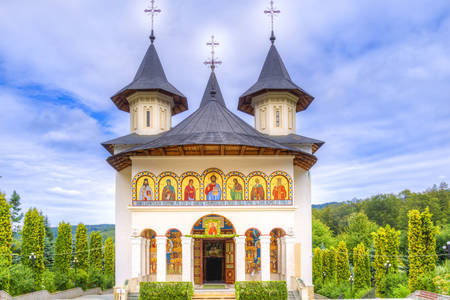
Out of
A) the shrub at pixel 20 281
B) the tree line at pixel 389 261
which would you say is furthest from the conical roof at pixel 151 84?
the tree line at pixel 389 261

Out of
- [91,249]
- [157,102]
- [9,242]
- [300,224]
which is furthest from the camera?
[91,249]

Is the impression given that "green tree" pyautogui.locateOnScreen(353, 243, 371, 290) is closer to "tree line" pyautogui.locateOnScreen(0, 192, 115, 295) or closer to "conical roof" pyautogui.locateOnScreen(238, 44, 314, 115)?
"conical roof" pyautogui.locateOnScreen(238, 44, 314, 115)

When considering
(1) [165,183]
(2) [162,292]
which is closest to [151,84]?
(1) [165,183]

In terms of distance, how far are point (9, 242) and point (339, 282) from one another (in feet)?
66.1

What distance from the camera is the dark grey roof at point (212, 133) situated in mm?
18516

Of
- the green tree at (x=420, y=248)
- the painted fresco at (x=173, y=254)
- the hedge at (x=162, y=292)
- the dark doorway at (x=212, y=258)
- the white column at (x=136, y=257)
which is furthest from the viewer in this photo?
the dark doorway at (x=212, y=258)

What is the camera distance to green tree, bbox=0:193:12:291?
18875 millimetres

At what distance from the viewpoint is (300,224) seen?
23.3 metres

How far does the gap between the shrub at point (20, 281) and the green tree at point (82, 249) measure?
727cm

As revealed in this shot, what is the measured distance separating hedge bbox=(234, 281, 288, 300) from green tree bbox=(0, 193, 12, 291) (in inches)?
398

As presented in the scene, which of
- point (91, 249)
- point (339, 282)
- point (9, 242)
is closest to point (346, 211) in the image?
point (339, 282)

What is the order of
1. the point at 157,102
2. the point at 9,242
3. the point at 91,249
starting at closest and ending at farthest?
the point at 9,242 < the point at 157,102 < the point at 91,249

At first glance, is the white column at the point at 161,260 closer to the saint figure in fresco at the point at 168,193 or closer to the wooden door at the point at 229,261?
the saint figure in fresco at the point at 168,193

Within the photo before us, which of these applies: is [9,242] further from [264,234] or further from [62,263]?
[264,234]
